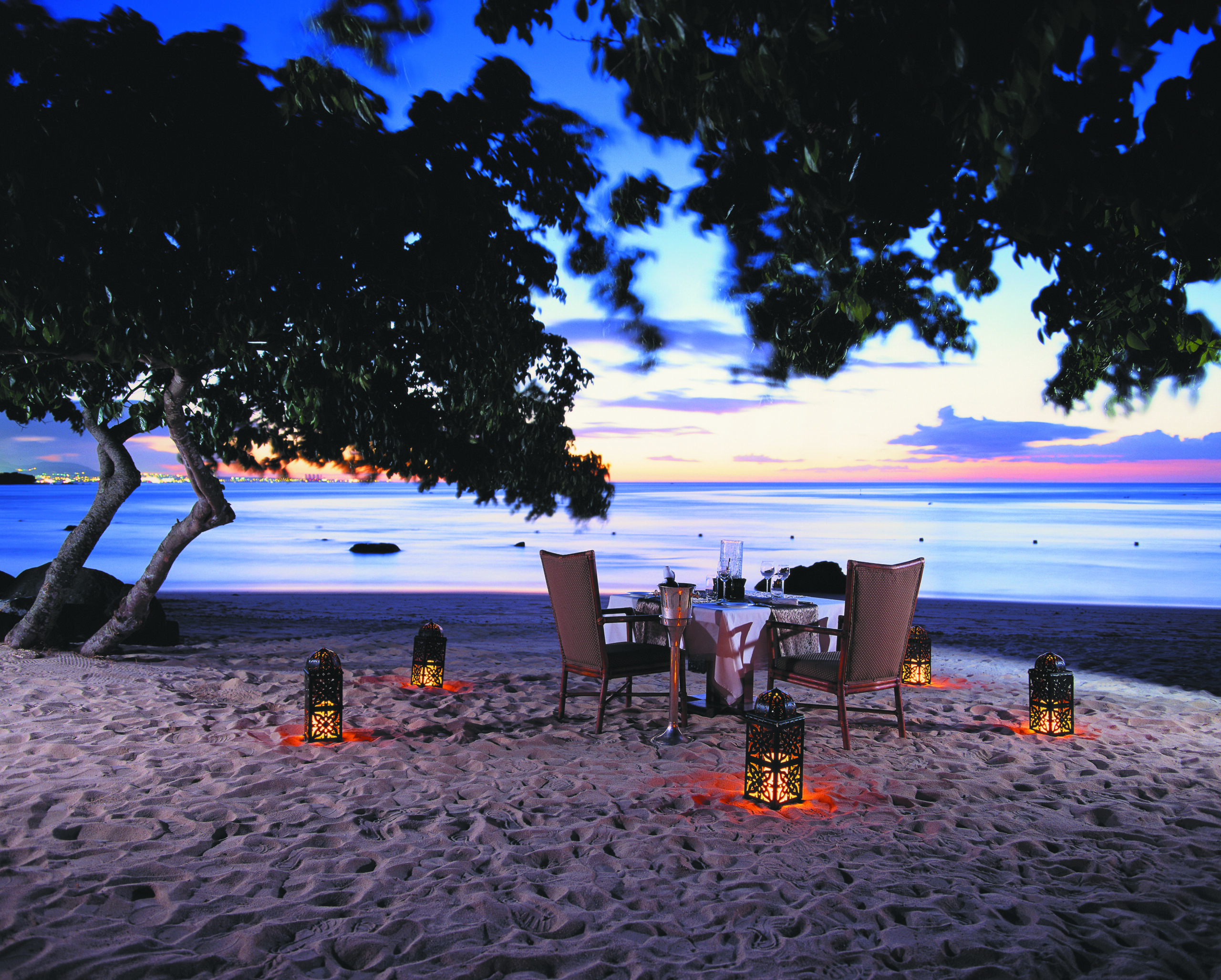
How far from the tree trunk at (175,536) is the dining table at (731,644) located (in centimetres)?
367

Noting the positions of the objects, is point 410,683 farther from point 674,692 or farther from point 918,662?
point 918,662

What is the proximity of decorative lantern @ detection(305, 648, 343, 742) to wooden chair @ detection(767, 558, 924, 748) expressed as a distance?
7.73 ft

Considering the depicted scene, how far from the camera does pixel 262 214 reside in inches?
135

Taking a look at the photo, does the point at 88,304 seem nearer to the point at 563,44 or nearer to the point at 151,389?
the point at 563,44

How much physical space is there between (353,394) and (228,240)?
2361mm

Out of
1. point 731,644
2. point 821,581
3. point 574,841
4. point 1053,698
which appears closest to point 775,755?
point 574,841

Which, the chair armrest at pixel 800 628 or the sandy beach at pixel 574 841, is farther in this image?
the chair armrest at pixel 800 628

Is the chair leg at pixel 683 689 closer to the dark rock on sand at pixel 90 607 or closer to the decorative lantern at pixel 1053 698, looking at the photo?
the decorative lantern at pixel 1053 698

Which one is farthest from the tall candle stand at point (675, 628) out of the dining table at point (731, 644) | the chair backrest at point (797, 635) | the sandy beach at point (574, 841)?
the chair backrest at point (797, 635)

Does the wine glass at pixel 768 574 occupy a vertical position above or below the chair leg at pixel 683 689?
above

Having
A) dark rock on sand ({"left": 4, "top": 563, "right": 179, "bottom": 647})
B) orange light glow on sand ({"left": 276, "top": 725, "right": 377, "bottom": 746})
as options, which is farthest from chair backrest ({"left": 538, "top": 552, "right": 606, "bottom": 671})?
dark rock on sand ({"left": 4, "top": 563, "right": 179, "bottom": 647})

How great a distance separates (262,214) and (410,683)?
3313 millimetres

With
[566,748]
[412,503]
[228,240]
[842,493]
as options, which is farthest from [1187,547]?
[842,493]

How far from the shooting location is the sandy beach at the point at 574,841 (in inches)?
86.9
